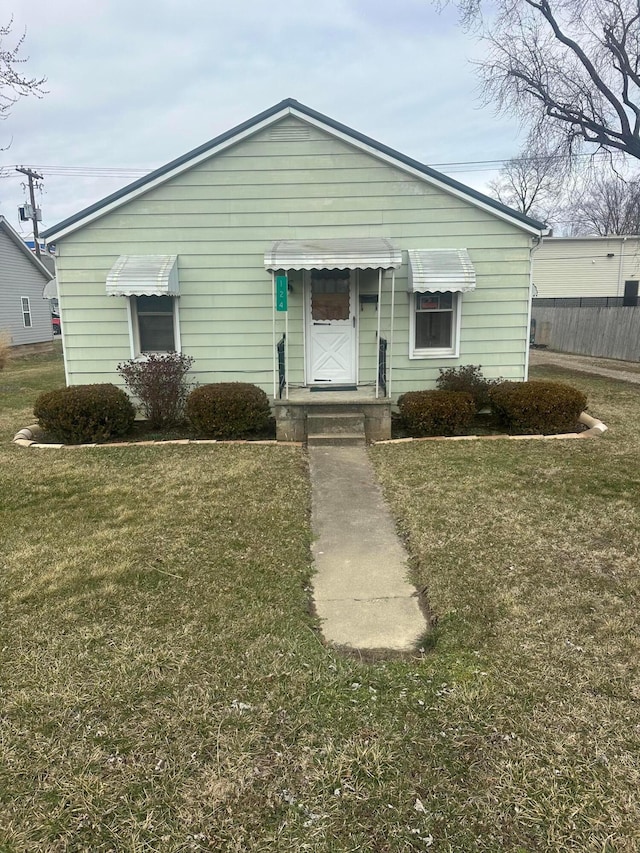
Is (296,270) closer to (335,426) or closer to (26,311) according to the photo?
(335,426)

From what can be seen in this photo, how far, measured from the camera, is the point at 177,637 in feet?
10.2

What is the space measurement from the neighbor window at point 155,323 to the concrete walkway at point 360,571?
4.18m

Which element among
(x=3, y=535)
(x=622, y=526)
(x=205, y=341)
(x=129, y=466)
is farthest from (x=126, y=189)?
(x=622, y=526)

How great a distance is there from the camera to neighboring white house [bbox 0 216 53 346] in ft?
81.5

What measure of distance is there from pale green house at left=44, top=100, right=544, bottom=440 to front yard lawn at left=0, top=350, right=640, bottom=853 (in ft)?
13.4

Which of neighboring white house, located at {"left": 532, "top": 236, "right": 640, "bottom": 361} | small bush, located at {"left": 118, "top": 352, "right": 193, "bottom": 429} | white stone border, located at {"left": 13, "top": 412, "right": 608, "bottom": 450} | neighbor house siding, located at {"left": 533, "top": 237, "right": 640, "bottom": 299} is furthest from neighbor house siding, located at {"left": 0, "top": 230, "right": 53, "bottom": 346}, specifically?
neighbor house siding, located at {"left": 533, "top": 237, "right": 640, "bottom": 299}

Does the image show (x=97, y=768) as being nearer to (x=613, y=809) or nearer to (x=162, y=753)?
(x=162, y=753)

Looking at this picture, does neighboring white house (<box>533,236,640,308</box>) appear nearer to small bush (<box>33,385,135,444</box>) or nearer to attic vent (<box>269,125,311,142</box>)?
attic vent (<box>269,125,311,142</box>)

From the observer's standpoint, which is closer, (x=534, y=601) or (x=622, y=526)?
(x=534, y=601)

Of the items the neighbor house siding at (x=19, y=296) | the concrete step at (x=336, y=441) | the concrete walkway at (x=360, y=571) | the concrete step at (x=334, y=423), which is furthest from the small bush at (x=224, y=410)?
the neighbor house siding at (x=19, y=296)

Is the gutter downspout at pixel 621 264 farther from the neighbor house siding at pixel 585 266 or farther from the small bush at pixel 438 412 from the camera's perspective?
the small bush at pixel 438 412

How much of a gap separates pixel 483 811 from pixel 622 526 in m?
3.25

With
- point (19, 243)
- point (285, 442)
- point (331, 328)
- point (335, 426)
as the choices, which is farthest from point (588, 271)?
point (19, 243)

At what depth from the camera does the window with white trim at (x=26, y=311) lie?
2653 centimetres
